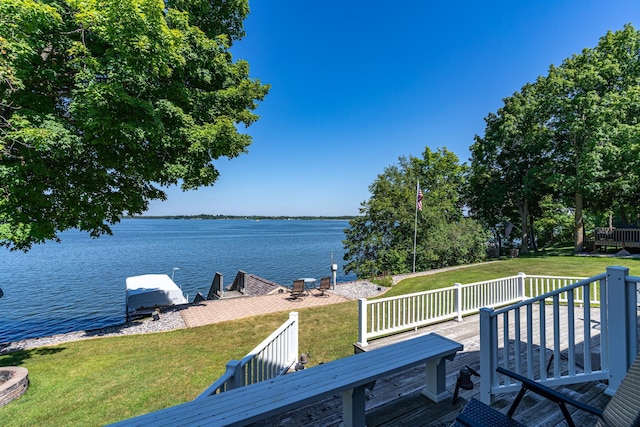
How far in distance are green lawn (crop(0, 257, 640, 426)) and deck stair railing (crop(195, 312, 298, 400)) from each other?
1.48 metres

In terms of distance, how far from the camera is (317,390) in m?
1.98

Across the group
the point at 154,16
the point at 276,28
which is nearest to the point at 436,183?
the point at 276,28

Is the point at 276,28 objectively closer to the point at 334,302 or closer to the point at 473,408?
the point at 334,302

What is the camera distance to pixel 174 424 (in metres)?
1.61

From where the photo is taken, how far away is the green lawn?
4.45 meters

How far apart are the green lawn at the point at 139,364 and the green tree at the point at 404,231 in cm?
950

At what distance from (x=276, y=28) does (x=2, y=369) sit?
14.8 metres

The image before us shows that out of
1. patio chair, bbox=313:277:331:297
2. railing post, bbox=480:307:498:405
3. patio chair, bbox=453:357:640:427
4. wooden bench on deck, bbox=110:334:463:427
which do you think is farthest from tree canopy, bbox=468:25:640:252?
patio chair, bbox=453:357:640:427

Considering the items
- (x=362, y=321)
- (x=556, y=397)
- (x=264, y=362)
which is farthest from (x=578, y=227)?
(x=264, y=362)

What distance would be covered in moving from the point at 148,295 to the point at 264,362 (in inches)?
411

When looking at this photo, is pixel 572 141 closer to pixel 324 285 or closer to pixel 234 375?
pixel 324 285

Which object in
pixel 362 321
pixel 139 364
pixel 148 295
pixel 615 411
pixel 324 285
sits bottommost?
pixel 148 295

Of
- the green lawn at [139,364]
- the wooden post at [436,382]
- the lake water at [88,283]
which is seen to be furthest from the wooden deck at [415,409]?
the lake water at [88,283]

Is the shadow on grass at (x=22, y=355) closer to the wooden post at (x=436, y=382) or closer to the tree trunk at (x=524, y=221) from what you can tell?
the wooden post at (x=436, y=382)
